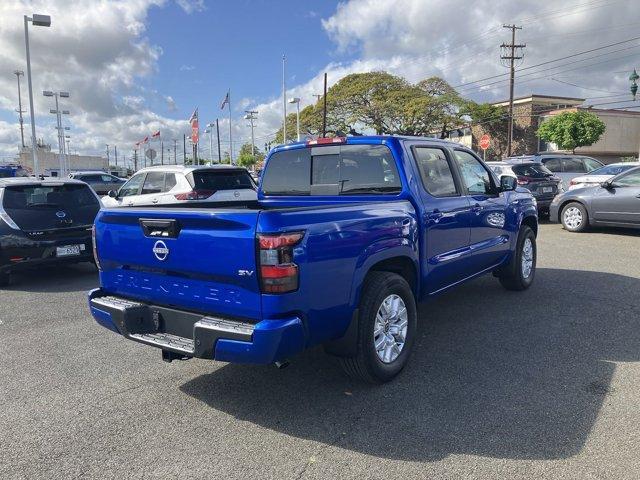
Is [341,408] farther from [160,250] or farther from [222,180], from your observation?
[222,180]

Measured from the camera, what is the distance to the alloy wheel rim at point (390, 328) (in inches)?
145

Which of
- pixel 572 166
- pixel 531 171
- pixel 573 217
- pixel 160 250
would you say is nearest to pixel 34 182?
pixel 160 250

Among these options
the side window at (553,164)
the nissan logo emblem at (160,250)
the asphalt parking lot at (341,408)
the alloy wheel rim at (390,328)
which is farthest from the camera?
the side window at (553,164)

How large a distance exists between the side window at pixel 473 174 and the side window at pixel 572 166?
1232 cm

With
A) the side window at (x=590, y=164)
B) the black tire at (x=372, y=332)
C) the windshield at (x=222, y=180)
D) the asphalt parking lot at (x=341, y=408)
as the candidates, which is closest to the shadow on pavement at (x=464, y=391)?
the asphalt parking lot at (x=341, y=408)


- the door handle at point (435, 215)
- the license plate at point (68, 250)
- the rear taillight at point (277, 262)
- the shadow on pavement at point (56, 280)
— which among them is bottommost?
the shadow on pavement at point (56, 280)

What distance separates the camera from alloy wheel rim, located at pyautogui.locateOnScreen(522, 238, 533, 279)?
6407 mm

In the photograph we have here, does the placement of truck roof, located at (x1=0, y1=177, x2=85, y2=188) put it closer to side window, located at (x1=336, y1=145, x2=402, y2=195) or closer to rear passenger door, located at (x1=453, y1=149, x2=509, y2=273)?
side window, located at (x1=336, y1=145, x2=402, y2=195)

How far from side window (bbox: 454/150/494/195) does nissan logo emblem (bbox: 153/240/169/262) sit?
3.09 metres

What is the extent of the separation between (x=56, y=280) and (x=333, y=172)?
551 cm

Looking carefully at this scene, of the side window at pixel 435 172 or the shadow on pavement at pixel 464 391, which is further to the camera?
the side window at pixel 435 172

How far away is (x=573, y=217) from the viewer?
1157 cm

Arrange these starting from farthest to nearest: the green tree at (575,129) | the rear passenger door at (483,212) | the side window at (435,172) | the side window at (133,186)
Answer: the green tree at (575,129) → the side window at (133,186) → the rear passenger door at (483,212) → the side window at (435,172)

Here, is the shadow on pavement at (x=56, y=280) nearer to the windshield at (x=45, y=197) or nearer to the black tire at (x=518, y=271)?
the windshield at (x=45, y=197)
